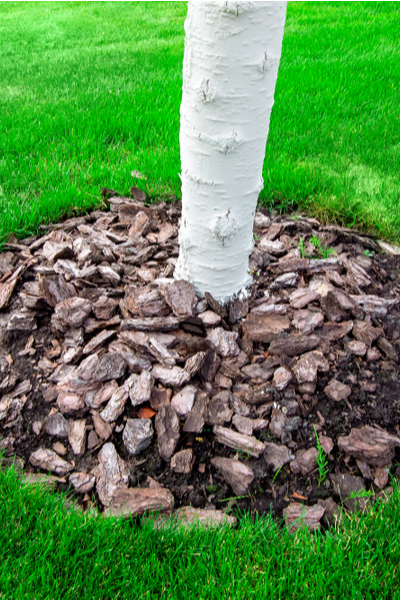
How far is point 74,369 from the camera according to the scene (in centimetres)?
228

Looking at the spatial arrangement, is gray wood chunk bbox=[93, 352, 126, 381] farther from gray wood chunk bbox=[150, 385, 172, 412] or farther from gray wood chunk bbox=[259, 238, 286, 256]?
gray wood chunk bbox=[259, 238, 286, 256]

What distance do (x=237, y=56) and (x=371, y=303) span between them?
1540 mm

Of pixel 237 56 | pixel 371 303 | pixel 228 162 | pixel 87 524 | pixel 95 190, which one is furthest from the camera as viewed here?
pixel 95 190

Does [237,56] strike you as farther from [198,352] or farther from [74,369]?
[74,369]

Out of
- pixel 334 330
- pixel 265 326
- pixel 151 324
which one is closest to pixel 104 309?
pixel 151 324

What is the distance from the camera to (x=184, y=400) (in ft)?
6.97

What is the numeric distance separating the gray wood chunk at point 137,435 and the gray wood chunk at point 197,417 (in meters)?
0.17

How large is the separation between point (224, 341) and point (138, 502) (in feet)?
2.96

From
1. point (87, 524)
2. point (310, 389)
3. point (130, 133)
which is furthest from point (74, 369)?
point (130, 133)

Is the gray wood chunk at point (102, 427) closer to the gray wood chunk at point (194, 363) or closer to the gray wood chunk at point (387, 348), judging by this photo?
the gray wood chunk at point (194, 363)

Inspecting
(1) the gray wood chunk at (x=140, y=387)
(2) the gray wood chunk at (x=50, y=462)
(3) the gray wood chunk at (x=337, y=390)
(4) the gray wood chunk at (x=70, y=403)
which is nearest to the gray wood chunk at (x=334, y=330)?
(3) the gray wood chunk at (x=337, y=390)

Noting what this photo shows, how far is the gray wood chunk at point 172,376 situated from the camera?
2.16m

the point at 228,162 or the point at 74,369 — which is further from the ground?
the point at 228,162

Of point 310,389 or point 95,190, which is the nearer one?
point 310,389
